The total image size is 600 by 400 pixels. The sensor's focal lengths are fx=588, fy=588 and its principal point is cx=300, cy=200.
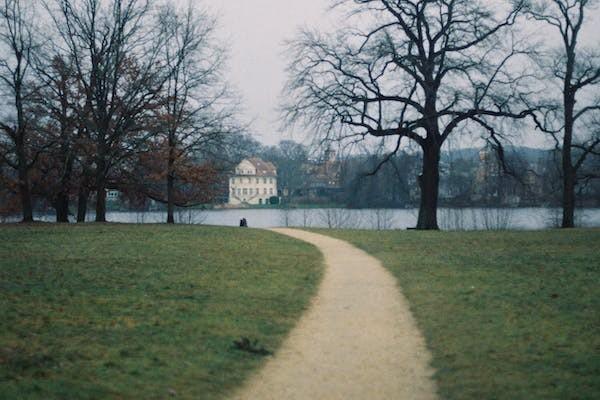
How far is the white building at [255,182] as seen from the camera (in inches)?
3974

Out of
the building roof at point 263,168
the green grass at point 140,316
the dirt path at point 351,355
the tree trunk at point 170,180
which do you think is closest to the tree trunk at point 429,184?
the green grass at point 140,316

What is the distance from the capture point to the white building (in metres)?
101

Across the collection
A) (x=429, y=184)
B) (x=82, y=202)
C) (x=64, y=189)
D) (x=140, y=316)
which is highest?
(x=429, y=184)

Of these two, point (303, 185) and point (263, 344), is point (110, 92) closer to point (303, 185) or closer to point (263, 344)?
point (263, 344)

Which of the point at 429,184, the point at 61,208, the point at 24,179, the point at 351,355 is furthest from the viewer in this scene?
the point at 61,208

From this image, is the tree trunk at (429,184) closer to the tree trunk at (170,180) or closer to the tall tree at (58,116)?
the tree trunk at (170,180)

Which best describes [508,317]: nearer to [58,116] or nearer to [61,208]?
[58,116]

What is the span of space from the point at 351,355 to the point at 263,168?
9992 cm

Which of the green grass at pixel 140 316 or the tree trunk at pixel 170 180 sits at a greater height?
the tree trunk at pixel 170 180

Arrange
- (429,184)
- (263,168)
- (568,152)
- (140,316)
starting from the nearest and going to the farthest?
(140,316)
(568,152)
(429,184)
(263,168)

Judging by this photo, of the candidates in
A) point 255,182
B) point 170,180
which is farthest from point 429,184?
point 255,182

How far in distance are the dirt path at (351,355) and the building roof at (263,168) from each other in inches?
3717

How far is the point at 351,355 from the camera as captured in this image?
7070 mm

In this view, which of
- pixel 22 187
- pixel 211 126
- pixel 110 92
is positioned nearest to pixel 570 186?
pixel 211 126
